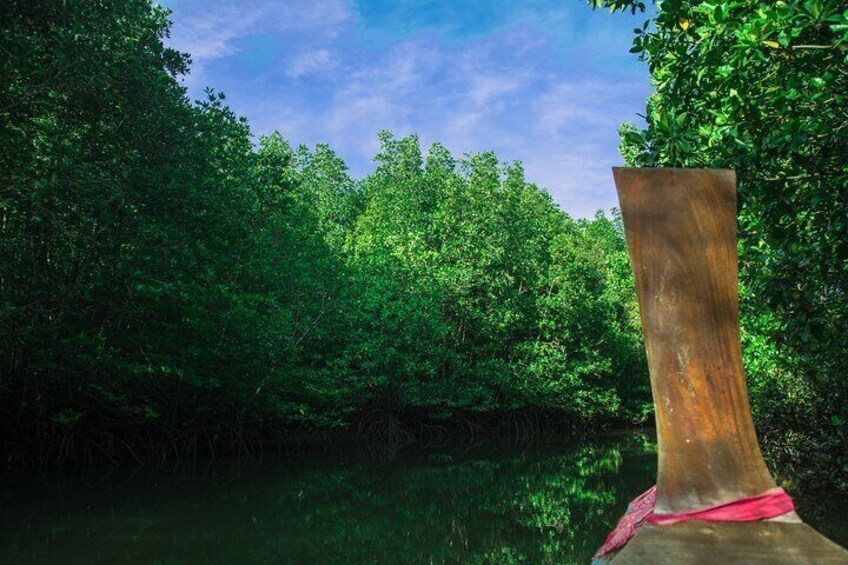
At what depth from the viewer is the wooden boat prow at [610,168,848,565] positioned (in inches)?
63.9

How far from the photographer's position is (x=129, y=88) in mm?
13000

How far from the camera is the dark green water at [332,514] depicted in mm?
8484

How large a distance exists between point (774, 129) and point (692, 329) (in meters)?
4.43

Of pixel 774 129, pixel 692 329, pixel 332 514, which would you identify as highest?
pixel 774 129

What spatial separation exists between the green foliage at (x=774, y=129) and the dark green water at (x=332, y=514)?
3114 mm

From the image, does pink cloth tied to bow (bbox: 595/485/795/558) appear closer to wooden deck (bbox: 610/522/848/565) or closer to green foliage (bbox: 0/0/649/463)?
wooden deck (bbox: 610/522/848/565)

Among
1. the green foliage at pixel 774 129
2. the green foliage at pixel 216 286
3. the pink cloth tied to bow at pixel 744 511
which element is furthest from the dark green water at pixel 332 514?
the pink cloth tied to bow at pixel 744 511

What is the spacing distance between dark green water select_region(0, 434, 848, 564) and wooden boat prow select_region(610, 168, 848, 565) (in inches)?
276

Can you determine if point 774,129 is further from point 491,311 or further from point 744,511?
point 491,311

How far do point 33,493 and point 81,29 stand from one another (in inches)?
323

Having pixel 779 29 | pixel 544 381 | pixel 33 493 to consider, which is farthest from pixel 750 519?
pixel 544 381

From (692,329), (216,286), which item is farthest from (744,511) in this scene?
(216,286)

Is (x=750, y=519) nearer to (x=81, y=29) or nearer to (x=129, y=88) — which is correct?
(x=81, y=29)

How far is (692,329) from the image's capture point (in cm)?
163
